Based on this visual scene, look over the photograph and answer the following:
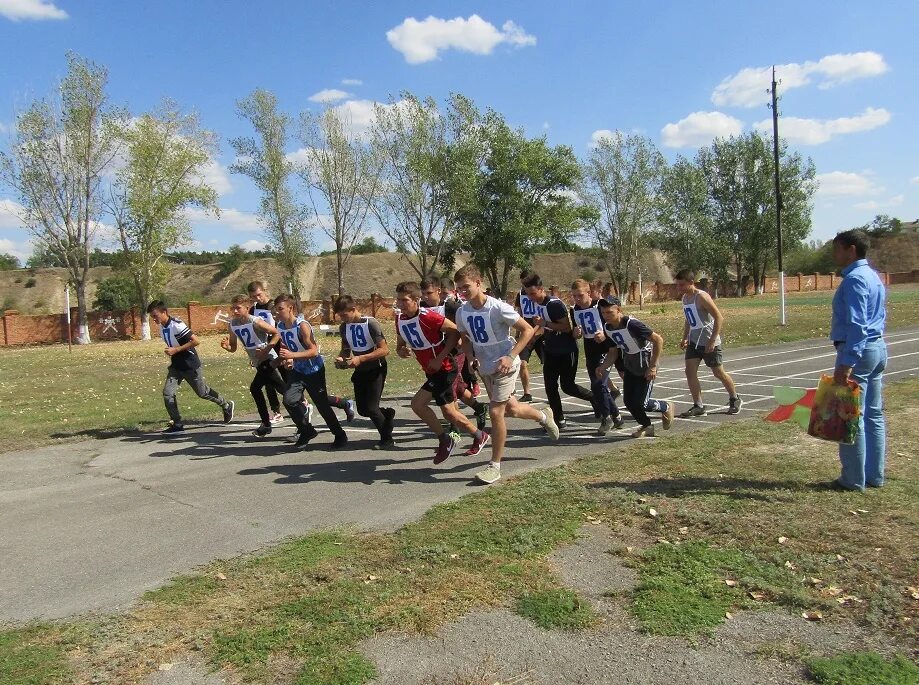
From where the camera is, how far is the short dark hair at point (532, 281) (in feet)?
30.8

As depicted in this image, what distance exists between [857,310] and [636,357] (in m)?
3.01

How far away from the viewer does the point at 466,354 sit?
7.18 meters

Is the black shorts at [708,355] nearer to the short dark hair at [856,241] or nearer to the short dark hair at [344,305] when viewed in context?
the short dark hair at [856,241]

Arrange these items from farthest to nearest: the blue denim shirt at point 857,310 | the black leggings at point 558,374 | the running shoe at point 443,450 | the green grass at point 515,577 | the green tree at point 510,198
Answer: the green tree at point 510,198 < the black leggings at point 558,374 < the running shoe at point 443,450 < the blue denim shirt at point 857,310 < the green grass at point 515,577

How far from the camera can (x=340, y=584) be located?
418 cm

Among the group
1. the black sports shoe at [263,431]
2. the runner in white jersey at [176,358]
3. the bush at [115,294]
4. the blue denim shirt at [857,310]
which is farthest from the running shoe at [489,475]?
the bush at [115,294]

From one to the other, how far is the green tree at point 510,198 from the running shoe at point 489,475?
3634 centimetres

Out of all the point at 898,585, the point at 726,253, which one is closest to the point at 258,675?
the point at 898,585

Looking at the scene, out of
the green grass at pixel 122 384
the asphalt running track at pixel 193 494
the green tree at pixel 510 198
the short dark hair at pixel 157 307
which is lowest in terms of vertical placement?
the asphalt running track at pixel 193 494

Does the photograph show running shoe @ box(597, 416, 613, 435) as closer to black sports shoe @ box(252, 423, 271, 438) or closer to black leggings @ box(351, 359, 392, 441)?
black leggings @ box(351, 359, 392, 441)

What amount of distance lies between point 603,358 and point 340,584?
5.49m

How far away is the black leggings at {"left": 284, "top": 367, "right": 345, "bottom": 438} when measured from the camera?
815cm

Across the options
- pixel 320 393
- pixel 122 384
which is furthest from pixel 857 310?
pixel 122 384

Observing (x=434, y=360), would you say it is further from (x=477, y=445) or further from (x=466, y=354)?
(x=477, y=445)
